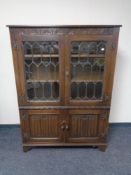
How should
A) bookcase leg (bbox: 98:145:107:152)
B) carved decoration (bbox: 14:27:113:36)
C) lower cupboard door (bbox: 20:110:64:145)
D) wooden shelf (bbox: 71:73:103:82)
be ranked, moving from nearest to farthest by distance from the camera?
1. carved decoration (bbox: 14:27:113:36)
2. wooden shelf (bbox: 71:73:103:82)
3. lower cupboard door (bbox: 20:110:64:145)
4. bookcase leg (bbox: 98:145:107:152)

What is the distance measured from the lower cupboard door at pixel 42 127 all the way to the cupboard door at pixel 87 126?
13 cm

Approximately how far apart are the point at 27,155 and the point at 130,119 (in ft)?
5.17

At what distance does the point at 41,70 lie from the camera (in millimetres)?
1972

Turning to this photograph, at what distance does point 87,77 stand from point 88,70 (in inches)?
3.1

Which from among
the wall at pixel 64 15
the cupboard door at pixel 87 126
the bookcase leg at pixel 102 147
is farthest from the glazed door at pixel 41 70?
the bookcase leg at pixel 102 147

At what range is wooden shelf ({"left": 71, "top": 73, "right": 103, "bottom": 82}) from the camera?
6.50ft

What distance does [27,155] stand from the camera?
2225mm

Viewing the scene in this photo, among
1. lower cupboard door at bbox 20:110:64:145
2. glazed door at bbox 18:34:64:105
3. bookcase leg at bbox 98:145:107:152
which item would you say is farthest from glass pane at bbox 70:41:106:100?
bookcase leg at bbox 98:145:107:152

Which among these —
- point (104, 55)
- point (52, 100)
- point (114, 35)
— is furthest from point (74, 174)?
point (114, 35)

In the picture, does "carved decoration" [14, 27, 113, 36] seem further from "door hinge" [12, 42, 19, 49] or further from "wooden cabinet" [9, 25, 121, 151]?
"door hinge" [12, 42, 19, 49]

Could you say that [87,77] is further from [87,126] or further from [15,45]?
[15,45]

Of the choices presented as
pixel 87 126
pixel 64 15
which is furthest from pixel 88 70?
pixel 64 15

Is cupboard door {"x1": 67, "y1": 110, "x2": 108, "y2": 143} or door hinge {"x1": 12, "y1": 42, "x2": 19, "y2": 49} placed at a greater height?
door hinge {"x1": 12, "y1": 42, "x2": 19, "y2": 49}

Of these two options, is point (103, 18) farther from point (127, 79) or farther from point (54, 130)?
point (54, 130)
